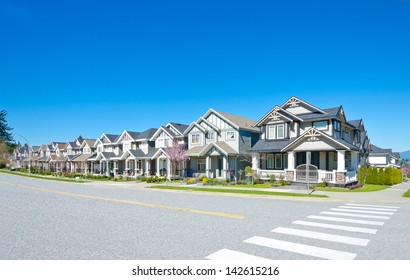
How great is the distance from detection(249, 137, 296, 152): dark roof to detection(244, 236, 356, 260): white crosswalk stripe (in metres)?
21.9

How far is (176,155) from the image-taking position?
3653 centimetres

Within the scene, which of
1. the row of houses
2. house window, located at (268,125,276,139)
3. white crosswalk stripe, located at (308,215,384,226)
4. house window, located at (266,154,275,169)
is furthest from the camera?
house window, located at (266,154,275,169)

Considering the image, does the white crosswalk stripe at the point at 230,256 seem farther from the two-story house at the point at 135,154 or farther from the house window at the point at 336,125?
the two-story house at the point at 135,154

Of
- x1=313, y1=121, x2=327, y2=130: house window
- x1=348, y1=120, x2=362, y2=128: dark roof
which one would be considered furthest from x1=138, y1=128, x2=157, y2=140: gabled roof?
x1=348, y1=120, x2=362, y2=128: dark roof

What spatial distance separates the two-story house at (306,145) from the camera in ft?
85.7

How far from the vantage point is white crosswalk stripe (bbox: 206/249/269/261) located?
634 centimetres

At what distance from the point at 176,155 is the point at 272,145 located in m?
12.5

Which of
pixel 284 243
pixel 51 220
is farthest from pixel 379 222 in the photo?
pixel 51 220

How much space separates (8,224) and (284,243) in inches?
378

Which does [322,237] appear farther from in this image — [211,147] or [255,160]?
[211,147]

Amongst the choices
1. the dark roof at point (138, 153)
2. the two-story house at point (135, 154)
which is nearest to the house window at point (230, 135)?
the two-story house at point (135, 154)

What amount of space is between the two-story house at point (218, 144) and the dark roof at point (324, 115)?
25.9 ft

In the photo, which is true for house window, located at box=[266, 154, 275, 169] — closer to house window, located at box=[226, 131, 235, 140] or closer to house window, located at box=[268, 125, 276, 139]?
house window, located at box=[268, 125, 276, 139]

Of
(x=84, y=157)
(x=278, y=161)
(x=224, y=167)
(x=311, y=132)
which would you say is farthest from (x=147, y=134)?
(x=311, y=132)
